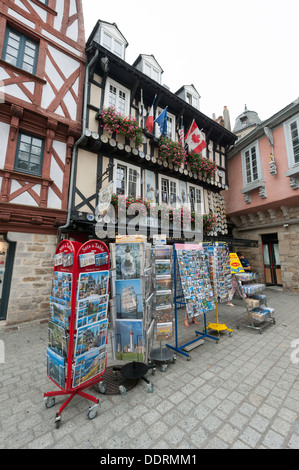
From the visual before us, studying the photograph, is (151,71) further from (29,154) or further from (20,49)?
(29,154)

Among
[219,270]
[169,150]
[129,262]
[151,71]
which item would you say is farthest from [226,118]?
[129,262]

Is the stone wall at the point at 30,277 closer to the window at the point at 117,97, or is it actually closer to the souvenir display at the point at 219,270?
the souvenir display at the point at 219,270

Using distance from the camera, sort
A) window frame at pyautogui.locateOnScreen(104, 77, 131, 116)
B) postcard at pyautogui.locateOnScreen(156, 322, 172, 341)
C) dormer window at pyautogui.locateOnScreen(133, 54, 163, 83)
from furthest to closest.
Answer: dormer window at pyautogui.locateOnScreen(133, 54, 163, 83) < window frame at pyautogui.locateOnScreen(104, 77, 131, 116) < postcard at pyautogui.locateOnScreen(156, 322, 172, 341)

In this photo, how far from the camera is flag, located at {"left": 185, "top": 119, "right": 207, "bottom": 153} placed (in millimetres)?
8858

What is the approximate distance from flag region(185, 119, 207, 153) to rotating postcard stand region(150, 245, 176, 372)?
6.95 meters

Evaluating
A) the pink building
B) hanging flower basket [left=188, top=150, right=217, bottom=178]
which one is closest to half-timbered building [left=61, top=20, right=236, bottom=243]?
hanging flower basket [left=188, top=150, right=217, bottom=178]

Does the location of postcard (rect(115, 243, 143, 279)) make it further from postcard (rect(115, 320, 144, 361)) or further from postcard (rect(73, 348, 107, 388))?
postcard (rect(73, 348, 107, 388))

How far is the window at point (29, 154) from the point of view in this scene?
5.90 metres

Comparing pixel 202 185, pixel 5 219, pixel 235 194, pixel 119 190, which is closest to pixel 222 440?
pixel 5 219

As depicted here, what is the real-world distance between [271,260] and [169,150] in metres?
8.72

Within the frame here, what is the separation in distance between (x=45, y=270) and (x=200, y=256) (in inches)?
185

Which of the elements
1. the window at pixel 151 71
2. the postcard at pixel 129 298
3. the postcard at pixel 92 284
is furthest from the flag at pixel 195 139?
the postcard at pixel 92 284

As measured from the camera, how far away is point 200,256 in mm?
4402

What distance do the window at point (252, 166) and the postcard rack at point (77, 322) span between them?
1091 cm
